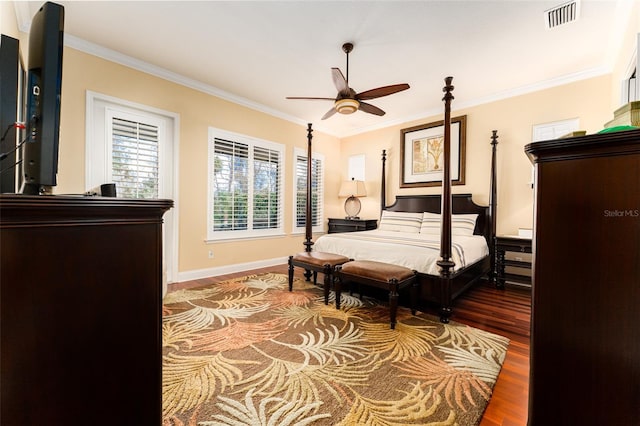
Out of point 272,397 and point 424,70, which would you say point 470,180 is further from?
point 272,397

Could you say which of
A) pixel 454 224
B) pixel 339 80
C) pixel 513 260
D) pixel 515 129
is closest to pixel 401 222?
pixel 454 224

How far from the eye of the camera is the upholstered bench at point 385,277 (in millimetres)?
2342

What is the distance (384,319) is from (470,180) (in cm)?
299

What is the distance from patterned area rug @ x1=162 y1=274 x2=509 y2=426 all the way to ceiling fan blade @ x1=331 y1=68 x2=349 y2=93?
2345mm

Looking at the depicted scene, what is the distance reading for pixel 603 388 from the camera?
2.49 ft

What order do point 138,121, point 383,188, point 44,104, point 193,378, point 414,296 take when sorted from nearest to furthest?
point 44,104
point 193,378
point 414,296
point 138,121
point 383,188

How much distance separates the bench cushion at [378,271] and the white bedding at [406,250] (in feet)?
0.45

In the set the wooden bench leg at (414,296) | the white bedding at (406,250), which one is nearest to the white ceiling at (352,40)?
the white bedding at (406,250)

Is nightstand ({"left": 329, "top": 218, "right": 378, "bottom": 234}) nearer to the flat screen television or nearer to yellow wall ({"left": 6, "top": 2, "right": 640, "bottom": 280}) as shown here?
yellow wall ({"left": 6, "top": 2, "right": 640, "bottom": 280})

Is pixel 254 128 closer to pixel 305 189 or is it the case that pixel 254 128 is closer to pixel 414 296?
pixel 305 189

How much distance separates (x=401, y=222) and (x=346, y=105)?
88.6 inches

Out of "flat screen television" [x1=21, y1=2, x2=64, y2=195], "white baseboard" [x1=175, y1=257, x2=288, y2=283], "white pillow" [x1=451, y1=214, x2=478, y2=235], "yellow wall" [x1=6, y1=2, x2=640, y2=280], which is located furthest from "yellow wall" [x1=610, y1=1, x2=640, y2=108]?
"white baseboard" [x1=175, y1=257, x2=288, y2=283]

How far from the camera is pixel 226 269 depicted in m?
4.22

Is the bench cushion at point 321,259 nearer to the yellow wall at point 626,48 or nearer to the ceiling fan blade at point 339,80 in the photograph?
the ceiling fan blade at point 339,80
